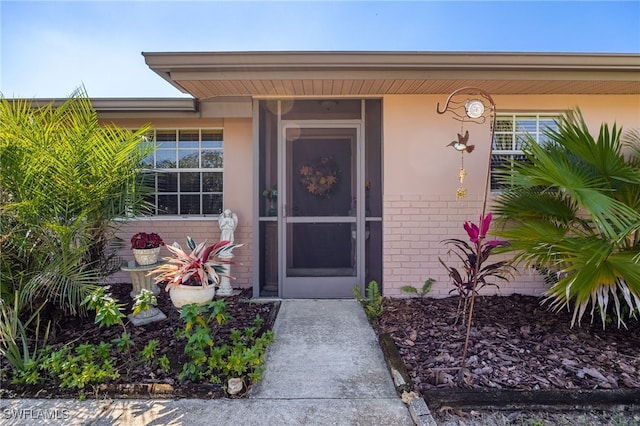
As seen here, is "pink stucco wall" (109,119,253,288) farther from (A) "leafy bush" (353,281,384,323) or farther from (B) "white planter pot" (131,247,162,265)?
(A) "leafy bush" (353,281,384,323)

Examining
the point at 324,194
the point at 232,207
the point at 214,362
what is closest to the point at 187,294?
the point at 214,362

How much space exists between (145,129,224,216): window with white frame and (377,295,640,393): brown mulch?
325 cm

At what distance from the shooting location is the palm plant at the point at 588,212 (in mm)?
2842

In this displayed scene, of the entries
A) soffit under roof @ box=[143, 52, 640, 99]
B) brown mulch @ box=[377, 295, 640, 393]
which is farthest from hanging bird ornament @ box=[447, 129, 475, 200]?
brown mulch @ box=[377, 295, 640, 393]

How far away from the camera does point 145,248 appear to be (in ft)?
13.5

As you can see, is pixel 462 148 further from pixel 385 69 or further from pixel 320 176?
pixel 320 176

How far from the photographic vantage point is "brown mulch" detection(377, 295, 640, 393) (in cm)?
268

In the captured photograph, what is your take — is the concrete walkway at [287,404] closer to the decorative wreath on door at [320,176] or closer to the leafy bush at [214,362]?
the leafy bush at [214,362]

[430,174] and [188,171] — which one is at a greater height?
[188,171]

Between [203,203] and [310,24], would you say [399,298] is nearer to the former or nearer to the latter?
[203,203]

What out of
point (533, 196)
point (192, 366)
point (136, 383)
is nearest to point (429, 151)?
point (533, 196)

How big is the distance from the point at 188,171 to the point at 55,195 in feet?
7.60

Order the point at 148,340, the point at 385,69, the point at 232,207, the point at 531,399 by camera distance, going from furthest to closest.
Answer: the point at 232,207, the point at 385,69, the point at 148,340, the point at 531,399

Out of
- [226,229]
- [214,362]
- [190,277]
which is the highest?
[226,229]
